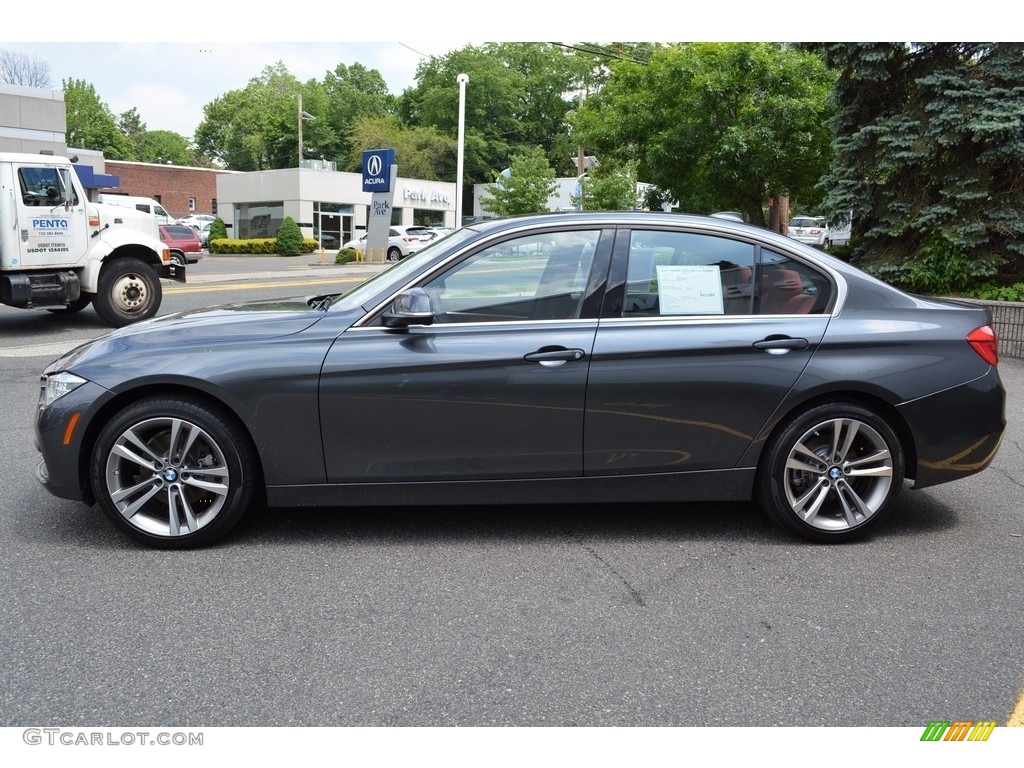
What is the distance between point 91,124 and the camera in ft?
339

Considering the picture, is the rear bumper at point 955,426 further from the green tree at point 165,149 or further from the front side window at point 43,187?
the green tree at point 165,149

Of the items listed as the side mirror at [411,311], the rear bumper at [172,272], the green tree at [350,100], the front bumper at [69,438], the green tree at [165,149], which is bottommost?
the front bumper at [69,438]

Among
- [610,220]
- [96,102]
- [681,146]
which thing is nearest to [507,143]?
[96,102]

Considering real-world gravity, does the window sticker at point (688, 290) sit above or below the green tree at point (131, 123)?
below

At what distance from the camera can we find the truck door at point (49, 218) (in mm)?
12227

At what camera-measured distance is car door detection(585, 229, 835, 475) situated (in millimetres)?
4332

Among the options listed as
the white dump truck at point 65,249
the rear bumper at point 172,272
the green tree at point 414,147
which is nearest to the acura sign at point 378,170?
the rear bumper at point 172,272

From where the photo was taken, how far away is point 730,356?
14.4 feet

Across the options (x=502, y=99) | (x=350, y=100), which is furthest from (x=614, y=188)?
(x=350, y=100)

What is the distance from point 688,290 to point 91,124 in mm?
113810

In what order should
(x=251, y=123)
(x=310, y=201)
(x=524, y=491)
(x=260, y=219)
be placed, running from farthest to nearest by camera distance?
1. (x=251, y=123)
2. (x=260, y=219)
3. (x=310, y=201)
4. (x=524, y=491)

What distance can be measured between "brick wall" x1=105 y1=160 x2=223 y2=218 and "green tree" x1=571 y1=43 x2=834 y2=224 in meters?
50.1

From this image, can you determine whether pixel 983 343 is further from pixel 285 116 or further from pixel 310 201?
pixel 285 116

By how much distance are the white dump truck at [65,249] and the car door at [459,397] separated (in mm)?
9894
